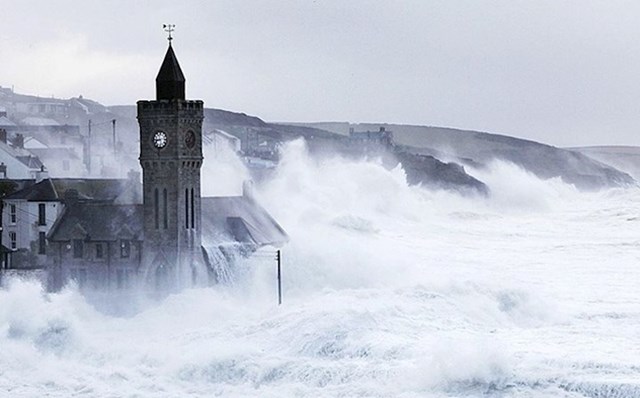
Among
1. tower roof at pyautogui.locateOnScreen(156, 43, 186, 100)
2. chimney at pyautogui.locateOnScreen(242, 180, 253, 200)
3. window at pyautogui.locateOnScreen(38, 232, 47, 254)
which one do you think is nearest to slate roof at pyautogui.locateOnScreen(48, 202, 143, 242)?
window at pyautogui.locateOnScreen(38, 232, 47, 254)

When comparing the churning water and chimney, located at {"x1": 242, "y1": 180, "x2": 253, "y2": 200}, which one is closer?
the churning water

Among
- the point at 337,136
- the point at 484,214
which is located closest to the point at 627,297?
the point at 484,214

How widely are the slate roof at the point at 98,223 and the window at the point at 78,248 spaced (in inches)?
6.6

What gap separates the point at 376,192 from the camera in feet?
332

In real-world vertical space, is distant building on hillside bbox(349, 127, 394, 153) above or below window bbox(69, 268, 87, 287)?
above

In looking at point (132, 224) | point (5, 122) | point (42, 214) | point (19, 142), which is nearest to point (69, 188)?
point (42, 214)

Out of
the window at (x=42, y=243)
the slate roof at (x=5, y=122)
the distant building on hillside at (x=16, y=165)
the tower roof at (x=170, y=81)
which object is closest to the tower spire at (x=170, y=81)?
the tower roof at (x=170, y=81)

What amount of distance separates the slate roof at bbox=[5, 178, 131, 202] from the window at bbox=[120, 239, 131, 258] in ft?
16.3

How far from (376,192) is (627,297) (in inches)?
2243

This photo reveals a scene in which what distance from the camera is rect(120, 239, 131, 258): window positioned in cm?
4506

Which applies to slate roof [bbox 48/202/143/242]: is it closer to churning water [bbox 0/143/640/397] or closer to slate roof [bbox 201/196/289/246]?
slate roof [bbox 201/196/289/246]

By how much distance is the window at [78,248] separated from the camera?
150 ft

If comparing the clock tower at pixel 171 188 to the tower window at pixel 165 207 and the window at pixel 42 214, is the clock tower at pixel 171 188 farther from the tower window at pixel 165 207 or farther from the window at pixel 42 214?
the window at pixel 42 214

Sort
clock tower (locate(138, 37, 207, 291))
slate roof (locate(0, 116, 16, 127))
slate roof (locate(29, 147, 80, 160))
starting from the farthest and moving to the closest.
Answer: slate roof (locate(0, 116, 16, 127)) < slate roof (locate(29, 147, 80, 160)) < clock tower (locate(138, 37, 207, 291))
